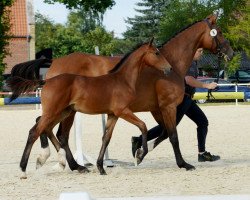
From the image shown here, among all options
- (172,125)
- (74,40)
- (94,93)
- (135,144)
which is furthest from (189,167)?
(74,40)

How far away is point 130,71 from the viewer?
10.5 m

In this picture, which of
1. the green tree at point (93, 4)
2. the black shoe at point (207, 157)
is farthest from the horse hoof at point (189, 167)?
the green tree at point (93, 4)

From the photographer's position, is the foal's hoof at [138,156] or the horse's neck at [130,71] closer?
the horse's neck at [130,71]

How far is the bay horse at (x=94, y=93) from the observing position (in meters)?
10.0

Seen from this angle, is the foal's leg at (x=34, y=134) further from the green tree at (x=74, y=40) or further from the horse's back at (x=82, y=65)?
the green tree at (x=74, y=40)

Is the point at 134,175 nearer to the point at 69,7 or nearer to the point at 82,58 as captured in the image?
the point at 82,58

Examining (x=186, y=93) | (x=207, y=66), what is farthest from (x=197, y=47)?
A: (x=207, y=66)

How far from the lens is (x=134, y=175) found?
10.1 meters

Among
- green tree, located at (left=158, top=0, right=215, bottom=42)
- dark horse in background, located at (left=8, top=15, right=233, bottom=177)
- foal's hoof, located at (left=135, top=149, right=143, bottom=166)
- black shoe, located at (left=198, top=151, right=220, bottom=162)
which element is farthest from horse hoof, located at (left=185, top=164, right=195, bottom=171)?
green tree, located at (left=158, top=0, right=215, bottom=42)

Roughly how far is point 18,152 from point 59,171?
358cm

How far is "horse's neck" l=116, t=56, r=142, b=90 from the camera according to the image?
1044cm

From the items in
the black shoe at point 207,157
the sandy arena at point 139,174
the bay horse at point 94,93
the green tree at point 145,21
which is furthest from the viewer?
the green tree at point 145,21

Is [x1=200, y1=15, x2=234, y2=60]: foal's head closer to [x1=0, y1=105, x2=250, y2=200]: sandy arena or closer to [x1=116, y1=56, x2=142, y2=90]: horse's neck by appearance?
[x1=116, y1=56, x2=142, y2=90]: horse's neck

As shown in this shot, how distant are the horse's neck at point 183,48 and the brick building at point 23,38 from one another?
45.8 m
